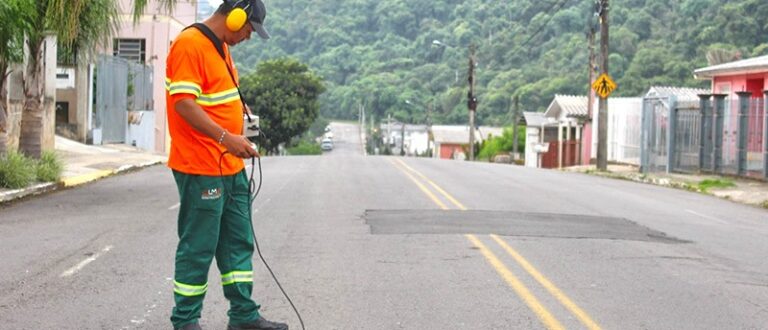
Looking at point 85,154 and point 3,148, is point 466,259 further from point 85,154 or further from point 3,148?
point 85,154

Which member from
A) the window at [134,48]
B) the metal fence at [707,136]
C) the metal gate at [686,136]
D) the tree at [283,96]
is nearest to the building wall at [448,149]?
the tree at [283,96]

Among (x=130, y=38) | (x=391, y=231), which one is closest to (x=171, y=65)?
(x=391, y=231)

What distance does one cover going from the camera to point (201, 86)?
19.0ft

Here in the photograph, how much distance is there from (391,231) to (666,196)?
10474 millimetres

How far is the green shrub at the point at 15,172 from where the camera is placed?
16203mm

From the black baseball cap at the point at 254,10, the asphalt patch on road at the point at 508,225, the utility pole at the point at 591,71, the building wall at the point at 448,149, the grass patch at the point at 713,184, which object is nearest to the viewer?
the black baseball cap at the point at 254,10

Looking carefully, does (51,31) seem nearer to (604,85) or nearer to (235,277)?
(235,277)

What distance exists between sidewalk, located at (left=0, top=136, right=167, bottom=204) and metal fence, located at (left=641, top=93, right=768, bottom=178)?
560 inches

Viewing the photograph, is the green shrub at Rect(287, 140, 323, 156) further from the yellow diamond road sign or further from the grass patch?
the grass patch

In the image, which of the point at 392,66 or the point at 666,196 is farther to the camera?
the point at 392,66

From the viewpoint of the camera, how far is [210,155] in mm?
5832

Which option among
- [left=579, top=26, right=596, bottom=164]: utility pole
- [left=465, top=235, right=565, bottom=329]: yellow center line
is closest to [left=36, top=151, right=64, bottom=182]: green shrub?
[left=465, top=235, right=565, bottom=329]: yellow center line

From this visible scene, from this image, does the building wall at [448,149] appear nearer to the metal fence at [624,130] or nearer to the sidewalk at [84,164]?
A: the metal fence at [624,130]

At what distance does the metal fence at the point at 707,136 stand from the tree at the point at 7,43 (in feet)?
53.2
